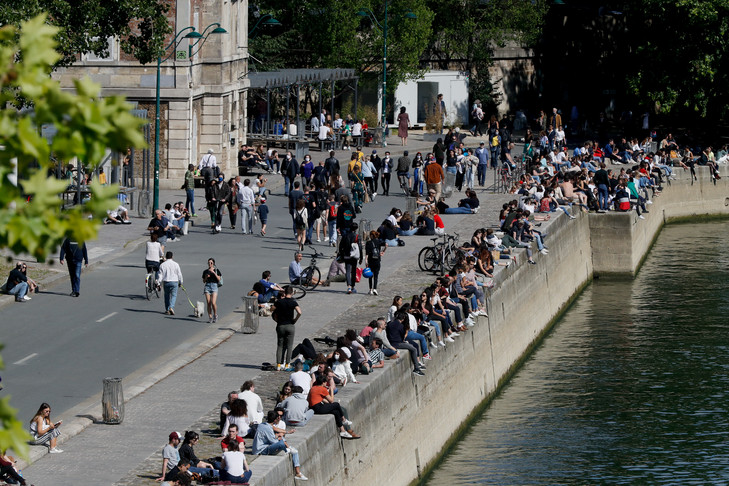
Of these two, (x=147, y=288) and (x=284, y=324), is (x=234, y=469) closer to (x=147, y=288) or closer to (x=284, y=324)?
(x=284, y=324)

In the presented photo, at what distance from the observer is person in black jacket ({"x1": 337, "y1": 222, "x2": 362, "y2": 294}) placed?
32344 mm

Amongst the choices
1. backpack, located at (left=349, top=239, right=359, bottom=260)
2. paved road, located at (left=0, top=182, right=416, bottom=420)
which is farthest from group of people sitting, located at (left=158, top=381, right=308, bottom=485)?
backpack, located at (left=349, top=239, right=359, bottom=260)

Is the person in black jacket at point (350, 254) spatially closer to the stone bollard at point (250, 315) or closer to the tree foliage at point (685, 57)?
the stone bollard at point (250, 315)

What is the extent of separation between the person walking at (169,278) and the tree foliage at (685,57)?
43.2 m

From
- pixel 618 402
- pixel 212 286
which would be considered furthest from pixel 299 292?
pixel 618 402

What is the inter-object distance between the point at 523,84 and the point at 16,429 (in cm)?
7441

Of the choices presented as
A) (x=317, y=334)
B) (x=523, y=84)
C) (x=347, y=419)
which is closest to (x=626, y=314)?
(x=317, y=334)

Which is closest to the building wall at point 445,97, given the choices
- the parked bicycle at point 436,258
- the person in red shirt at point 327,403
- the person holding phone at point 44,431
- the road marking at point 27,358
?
the parked bicycle at point 436,258

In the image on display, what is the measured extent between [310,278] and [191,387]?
9.90 m

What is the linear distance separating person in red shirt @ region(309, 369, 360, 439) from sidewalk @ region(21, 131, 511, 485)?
4.53 ft

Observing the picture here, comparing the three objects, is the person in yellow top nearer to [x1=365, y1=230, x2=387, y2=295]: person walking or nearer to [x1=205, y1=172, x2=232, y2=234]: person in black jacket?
[x1=205, y1=172, x2=232, y2=234]: person in black jacket

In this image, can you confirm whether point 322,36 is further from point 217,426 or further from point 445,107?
point 217,426

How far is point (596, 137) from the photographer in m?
72.1

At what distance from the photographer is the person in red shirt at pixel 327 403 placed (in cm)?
2041
